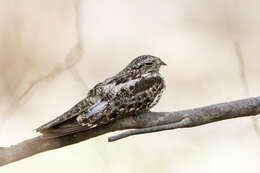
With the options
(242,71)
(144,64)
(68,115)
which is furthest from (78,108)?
(242,71)

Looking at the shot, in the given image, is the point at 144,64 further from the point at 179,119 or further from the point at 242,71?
the point at 242,71

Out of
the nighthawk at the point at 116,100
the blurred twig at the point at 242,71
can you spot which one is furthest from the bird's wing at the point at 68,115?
the blurred twig at the point at 242,71

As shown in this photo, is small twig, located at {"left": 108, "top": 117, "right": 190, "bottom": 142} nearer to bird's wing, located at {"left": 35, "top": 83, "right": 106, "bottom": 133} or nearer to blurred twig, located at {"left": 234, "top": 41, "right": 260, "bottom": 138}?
bird's wing, located at {"left": 35, "top": 83, "right": 106, "bottom": 133}

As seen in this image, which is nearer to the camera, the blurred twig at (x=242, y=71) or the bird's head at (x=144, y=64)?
the bird's head at (x=144, y=64)

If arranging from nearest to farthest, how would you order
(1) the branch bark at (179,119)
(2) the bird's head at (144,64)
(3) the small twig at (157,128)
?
(3) the small twig at (157,128) → (1) the branch bark at (179,119) → (2) the bird's head at (144,64)

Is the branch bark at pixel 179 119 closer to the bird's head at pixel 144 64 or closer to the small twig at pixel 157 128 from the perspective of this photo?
the small twig at pixel 157 128

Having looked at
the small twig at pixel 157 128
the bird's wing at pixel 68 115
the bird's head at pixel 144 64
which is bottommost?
the small twig at pixel 157 128

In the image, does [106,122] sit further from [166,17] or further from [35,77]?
[166,17]
